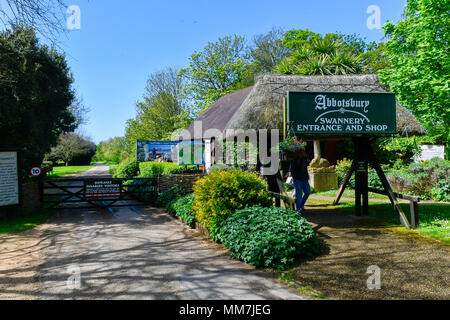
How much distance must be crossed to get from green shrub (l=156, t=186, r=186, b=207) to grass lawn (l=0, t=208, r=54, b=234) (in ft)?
12.8

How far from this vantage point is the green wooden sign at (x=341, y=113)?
7703 mm

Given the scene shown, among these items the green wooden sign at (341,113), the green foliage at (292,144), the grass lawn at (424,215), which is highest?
the green wooden sign at (341,113)

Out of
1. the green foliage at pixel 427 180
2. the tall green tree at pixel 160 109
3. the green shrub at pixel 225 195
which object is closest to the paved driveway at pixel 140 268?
the green shrub at pixel 225 195

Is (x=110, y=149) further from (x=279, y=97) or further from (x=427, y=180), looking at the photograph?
(x=279, y=97)

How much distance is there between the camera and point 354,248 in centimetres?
632

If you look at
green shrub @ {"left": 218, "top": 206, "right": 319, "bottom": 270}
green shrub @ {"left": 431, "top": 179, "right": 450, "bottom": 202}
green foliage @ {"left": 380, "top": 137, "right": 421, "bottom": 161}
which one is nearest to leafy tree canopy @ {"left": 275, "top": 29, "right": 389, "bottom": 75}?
green foliage @ {"left": 380, "top": 137, "right": 421, "bottom": 161}

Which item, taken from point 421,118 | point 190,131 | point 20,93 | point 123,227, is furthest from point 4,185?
point 421,118

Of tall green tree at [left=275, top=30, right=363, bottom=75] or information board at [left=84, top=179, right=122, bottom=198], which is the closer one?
information board at [left=84, top=179, right=122, bottom=198]

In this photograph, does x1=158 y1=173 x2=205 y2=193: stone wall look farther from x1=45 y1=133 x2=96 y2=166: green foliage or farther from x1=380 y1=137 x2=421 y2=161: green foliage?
x1=45 y1=133 x2=96 y2=166: green foliage

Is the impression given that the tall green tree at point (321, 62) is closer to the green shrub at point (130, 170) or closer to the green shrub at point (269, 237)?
the green shrub at point (130, 170)

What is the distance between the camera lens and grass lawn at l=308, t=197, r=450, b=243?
23.6 ft

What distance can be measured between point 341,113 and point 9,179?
33.9 feet

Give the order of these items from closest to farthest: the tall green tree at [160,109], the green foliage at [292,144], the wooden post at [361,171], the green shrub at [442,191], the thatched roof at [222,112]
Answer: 1. the green foliage at [292,144]
2. the wooden post at [361,171]
3. the green shrub at [442,191]
4. the thatched roof at [222,112]
5. the tall green tree at [160,109]

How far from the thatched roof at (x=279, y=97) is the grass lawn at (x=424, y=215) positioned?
2.31 metres
